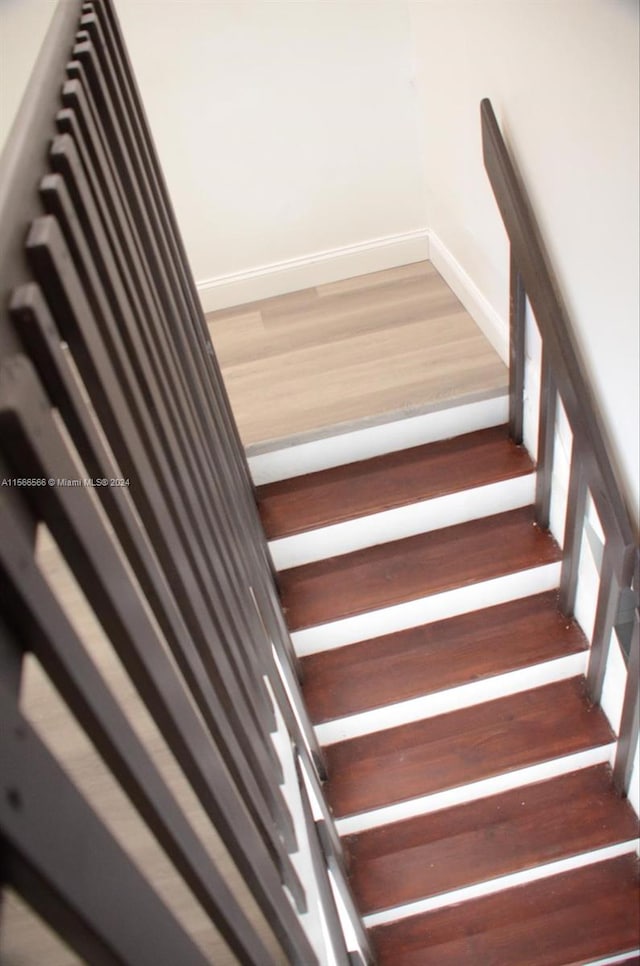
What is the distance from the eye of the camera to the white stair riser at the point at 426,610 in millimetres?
2340

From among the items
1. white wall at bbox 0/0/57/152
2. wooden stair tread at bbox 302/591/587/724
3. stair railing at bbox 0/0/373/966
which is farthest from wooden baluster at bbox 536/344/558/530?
white wall at bbox 0/0/57/152

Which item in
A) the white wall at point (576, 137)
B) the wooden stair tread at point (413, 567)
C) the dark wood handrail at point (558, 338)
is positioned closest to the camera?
the white wall at point (576, 137)

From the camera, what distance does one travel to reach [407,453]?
101 inches

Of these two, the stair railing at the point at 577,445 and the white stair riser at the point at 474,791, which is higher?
the stair railing at the point at 577,445

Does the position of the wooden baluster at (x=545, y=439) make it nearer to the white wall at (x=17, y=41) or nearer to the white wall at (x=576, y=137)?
the white wall at (x=576, y=137)

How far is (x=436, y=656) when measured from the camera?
7.68 ft

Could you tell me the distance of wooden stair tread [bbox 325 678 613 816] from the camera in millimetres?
2213

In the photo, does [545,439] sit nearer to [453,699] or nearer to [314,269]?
[453,699]

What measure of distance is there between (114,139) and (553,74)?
907 mm

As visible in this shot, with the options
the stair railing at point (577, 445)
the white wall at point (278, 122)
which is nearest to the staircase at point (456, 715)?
the stair railing at point (577, 445)

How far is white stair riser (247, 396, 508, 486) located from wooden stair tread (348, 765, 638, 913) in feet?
3.59

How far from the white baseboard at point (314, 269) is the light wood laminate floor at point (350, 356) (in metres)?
0.04

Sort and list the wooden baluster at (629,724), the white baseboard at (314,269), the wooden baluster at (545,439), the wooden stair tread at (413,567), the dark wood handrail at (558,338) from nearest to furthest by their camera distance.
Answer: the dark wood handrail at (558,338) < the wooden baluster at (629,724) < the wooden baluster at (545,439) < the wooden stair tread at (413,567) < the white baseboard at (314,269)

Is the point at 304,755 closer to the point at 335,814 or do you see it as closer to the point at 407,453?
the point at 335,814
